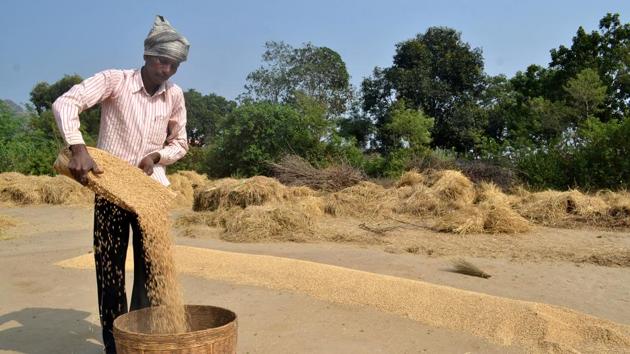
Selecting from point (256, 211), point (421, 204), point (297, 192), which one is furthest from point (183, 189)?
point (421, 204)

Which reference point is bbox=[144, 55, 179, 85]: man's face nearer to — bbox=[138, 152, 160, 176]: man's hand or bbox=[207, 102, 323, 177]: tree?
bbox=[138, 152, 160, 176]: man's hand

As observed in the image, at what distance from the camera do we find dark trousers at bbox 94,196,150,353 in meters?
2.93

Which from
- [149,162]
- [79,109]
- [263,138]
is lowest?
[149,162]

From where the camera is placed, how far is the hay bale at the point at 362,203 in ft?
36.2

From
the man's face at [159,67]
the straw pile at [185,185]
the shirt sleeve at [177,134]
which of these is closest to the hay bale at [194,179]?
the straw pile at [185,185]

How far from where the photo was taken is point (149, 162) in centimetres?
298

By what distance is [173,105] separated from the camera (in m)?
3.12

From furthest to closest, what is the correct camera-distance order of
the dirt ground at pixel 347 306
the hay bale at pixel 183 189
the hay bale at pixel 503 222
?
the hay bale at pixel 183 189 → the hay bale at pixel 503 222 → the dirt ground at pixel 347 306

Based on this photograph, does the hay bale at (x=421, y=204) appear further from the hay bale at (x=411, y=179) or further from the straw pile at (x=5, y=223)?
the straw pile at (x=5, y=223)

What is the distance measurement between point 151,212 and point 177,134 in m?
0.63

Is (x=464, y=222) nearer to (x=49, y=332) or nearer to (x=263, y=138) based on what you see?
(x=49, y=332)

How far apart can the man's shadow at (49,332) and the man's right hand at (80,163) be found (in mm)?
1292

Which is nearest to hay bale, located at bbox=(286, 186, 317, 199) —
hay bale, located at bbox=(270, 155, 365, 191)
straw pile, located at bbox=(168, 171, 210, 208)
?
hay bale, located at bbox=(270, 155, 365, 191)

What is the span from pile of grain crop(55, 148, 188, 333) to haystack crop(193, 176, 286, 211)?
25.8 ft
